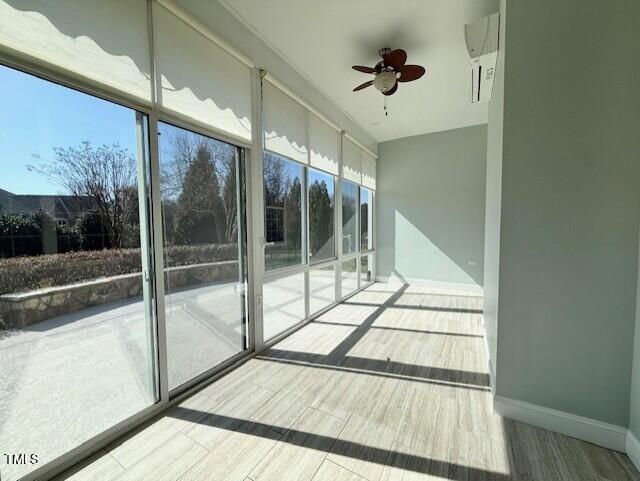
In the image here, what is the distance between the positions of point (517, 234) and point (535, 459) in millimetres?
1284

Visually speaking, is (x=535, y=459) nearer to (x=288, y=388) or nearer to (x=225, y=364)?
(x=288, y=388)

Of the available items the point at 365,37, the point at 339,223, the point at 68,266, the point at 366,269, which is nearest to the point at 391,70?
the point at 365,37

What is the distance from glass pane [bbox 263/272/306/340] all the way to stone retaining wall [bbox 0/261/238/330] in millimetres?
999

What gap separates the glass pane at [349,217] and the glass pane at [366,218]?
0.28 meters

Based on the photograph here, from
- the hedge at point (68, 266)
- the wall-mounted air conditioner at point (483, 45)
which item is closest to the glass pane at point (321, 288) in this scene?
the hedge at point (68, 266)

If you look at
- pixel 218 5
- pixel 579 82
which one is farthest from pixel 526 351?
pixel 218 5

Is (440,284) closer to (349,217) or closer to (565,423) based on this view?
(349,217)

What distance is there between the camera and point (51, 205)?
4.57 ft

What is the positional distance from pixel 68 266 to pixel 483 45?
10.2ft

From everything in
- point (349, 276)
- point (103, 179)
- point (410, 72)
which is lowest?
point (349, 276)

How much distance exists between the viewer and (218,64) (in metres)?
2.17

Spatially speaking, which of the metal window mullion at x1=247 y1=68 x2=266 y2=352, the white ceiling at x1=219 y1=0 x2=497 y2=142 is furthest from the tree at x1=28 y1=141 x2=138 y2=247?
the white ceiling at x1=219 y1=0 x2=497 y2=142

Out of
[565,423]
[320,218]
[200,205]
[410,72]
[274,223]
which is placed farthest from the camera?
[320,218]

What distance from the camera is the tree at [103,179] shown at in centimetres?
143
